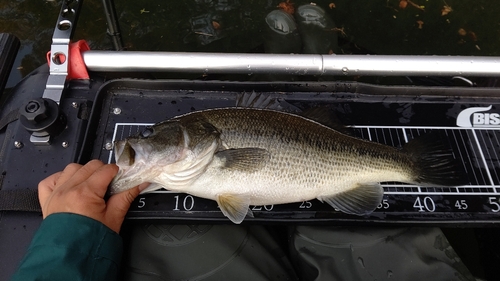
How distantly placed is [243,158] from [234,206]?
25 cm

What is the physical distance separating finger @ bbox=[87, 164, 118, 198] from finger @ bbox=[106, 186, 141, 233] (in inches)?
3.6

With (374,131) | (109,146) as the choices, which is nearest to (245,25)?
(374,131)

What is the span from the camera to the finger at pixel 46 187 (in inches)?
70.3

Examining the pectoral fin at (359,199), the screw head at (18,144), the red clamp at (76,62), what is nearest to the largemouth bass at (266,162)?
the pectoral fin at (359,199)

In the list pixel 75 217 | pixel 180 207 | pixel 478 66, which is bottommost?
pixel 180 207

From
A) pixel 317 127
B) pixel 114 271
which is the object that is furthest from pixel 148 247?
pixel 317 127

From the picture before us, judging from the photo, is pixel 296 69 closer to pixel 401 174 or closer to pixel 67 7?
pixel 401 174

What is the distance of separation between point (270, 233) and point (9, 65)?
1.92 metres

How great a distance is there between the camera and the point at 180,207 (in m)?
1.97

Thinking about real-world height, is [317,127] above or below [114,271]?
above

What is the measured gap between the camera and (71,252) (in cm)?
154

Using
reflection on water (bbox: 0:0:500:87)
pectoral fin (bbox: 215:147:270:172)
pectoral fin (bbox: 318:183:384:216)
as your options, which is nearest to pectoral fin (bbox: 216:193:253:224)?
pectoral fin (bbox: 215:147:270:172)

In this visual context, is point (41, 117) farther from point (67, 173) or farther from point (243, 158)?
point (243, 158)

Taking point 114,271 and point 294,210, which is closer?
point 114,271
